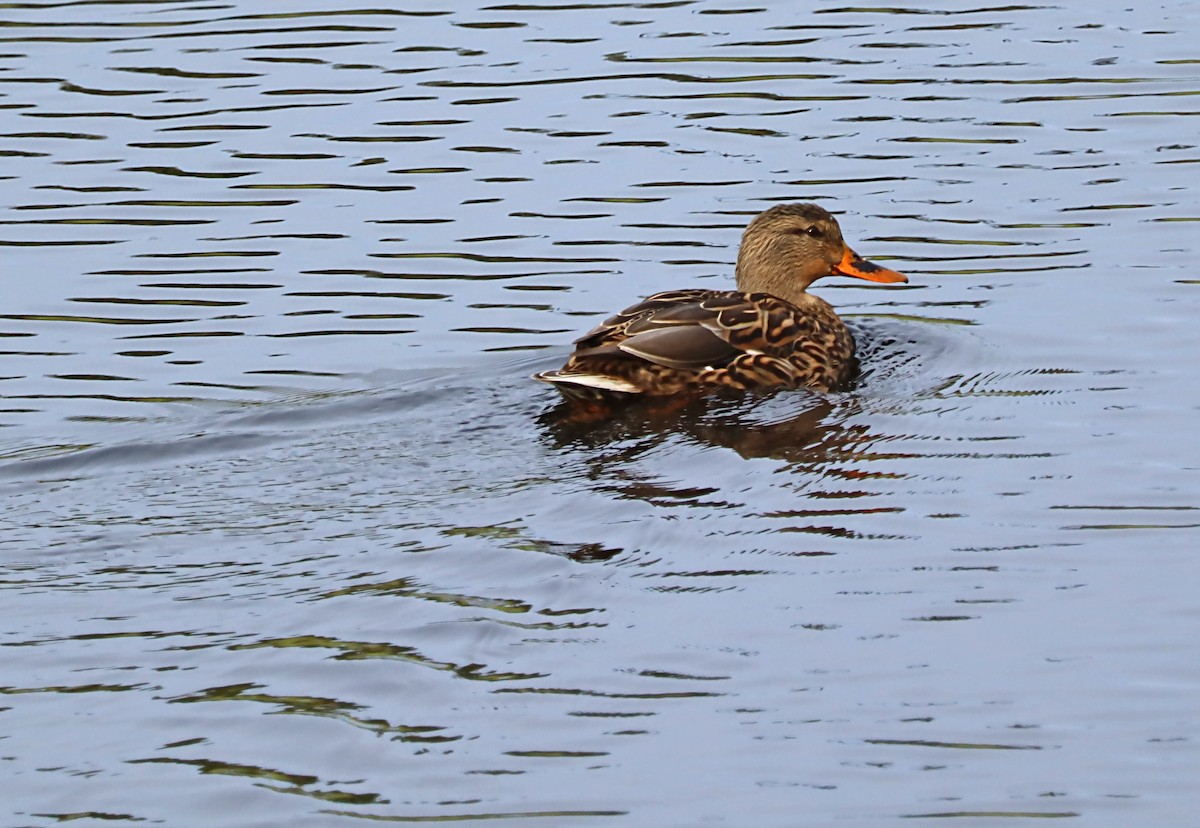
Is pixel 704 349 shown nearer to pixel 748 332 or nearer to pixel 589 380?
pixel 748 332

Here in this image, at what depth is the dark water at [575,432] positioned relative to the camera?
6004 mm

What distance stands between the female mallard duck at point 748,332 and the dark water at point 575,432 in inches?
9.2

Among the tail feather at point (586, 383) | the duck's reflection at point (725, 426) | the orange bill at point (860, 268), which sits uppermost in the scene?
the orange bill at point (860, 268)

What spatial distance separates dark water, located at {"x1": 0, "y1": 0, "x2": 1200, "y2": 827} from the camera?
Answer: 600 cm

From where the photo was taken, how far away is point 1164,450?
28.5ft

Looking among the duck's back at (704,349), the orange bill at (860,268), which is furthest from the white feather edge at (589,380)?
the orange bill at (860,268)

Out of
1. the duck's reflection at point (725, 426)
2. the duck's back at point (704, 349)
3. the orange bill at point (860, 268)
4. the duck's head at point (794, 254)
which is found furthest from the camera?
the orange bill at point (860, 268)

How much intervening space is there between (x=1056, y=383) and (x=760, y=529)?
2.54 metres

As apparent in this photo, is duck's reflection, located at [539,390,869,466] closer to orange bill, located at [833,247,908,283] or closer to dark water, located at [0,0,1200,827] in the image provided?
dark water, located at [0,0,1200,827]

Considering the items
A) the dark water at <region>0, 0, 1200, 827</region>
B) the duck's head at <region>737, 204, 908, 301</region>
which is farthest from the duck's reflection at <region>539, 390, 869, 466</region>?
the duck's head at <region>737, 204, 908, 301</region>

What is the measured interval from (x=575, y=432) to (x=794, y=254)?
2.39 metres

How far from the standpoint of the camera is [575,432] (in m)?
9.50

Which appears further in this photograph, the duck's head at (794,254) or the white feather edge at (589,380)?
the duck's head at (794,254)

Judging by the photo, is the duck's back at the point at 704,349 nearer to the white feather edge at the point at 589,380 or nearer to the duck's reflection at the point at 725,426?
the white feather edge at the point at 589,380
